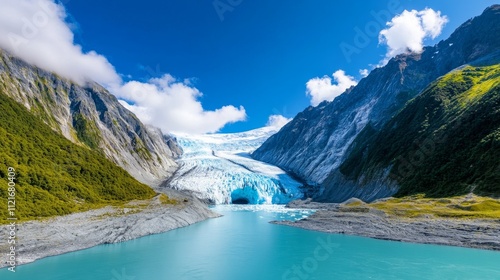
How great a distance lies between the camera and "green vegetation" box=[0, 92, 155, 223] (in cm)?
3900

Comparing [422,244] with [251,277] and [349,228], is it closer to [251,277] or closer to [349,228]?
[349,228]

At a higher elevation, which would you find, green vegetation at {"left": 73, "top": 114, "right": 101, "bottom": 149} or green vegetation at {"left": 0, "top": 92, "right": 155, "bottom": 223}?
green vegetation at {"left": 73, "top": 114, "right": 101, "bottom": 149}

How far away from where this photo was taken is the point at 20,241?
3034 cm

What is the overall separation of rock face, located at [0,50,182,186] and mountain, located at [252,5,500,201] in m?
64.9

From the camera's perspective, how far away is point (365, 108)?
160 meters

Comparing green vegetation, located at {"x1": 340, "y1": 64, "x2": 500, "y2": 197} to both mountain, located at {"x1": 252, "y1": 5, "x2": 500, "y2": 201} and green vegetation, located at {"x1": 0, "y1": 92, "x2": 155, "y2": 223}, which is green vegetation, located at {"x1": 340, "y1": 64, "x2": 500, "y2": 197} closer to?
mountain, located at {"x1": 252, "y1": 5, "x2": 500, "y2": 201}

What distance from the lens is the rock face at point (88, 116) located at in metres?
97.0

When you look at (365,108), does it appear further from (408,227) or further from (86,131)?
(408,227)

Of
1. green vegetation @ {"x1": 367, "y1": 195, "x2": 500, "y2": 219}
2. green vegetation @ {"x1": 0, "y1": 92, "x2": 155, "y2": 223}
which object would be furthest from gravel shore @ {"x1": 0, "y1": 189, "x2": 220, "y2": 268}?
green vegetation @ {"x1": 367, "y1": 195, "x2": 500, "y2": 219}

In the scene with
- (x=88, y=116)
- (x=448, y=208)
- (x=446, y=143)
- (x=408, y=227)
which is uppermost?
(x=88, y=116)

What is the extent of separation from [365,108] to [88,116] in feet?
403

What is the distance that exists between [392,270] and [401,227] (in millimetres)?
18306

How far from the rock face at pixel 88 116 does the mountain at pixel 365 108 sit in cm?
6489

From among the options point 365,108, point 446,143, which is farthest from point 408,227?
point 365,108
